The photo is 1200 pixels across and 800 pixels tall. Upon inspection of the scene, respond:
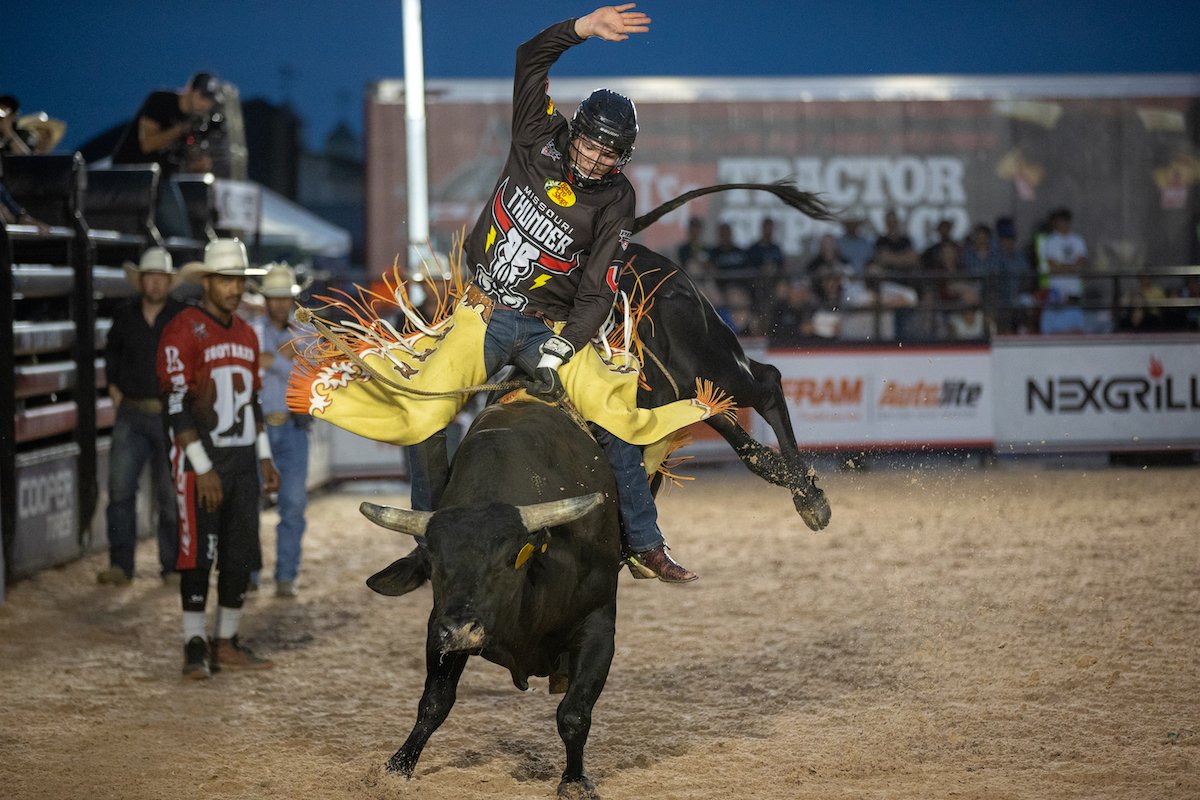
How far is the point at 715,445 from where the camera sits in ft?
45.5

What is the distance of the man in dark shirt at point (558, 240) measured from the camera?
15.9 ft

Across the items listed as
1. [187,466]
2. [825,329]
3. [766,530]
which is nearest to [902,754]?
[187,466]

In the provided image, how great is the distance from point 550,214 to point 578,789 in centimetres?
218

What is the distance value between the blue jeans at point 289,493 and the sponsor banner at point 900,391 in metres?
5.94

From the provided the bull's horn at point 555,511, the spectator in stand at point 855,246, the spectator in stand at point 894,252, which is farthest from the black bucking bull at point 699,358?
the spectator in stand at point 855,246

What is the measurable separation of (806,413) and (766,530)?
3055 millimetres

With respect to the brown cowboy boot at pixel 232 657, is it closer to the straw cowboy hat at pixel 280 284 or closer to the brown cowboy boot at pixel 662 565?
the brown cowboy boot at pixel 662 565

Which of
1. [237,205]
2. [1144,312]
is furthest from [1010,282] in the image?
[237,205]

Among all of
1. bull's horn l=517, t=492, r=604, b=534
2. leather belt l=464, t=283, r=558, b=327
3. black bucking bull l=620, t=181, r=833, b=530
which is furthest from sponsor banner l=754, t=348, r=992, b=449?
bull's horn l=517, t=492, r=604, b=534

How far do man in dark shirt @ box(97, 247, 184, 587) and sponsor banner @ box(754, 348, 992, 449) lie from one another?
6486mm

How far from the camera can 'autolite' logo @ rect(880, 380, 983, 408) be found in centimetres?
1337

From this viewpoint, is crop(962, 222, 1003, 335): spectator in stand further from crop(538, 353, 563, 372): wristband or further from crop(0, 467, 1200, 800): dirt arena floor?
crop(538, 353, 563, 372): wristband

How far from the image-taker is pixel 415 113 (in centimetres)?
1242

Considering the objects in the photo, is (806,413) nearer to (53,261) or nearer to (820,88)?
(820,88)
